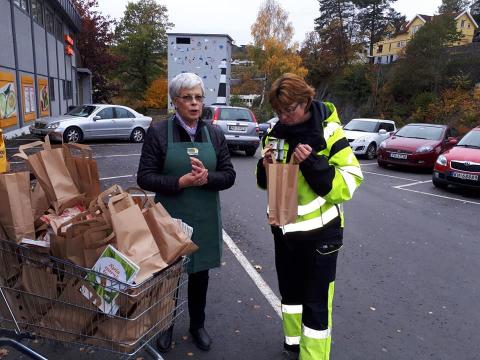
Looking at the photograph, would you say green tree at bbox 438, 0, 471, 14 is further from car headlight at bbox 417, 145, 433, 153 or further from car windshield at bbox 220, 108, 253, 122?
car windshield at bbox 220, 108, 253, 122

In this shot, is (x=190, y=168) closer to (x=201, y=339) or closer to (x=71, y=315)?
(x=71, y=315)

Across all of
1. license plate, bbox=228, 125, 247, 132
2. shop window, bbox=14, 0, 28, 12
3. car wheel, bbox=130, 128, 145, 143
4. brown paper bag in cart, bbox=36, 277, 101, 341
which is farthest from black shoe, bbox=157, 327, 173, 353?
shop window, bbox=14, 0, 28, 12

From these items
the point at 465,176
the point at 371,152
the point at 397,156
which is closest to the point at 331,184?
the point at 465,176

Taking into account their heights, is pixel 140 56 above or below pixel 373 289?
above

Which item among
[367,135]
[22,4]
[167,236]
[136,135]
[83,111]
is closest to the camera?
[167,236]

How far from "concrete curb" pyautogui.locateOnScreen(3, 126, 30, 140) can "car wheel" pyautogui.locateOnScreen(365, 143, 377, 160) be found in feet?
43.1

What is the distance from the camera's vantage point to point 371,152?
1568 cm

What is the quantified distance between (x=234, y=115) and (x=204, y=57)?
81.7ft

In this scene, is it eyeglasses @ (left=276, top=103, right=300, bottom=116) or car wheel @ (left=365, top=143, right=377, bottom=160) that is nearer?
eyeglasses @ (left=276, top=103, right=300, bottom=116)

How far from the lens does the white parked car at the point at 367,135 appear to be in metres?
15.2

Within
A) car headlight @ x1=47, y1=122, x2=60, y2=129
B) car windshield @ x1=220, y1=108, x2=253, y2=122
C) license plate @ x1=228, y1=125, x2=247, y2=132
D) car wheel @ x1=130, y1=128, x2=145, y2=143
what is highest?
car windshield @ x1=220, y1=108, x2=253, y2=122

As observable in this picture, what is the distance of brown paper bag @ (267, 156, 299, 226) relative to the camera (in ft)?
7.66

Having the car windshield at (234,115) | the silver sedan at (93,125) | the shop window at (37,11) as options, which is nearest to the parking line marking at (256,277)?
the car windshield at (234,115)

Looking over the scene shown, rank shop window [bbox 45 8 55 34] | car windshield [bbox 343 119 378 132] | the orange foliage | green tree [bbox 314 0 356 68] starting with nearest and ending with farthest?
car windshield [bbox 343 119 378 132]
shop window [bbox 45 8 55 34]
the orange foliage
green tree [bbox 314 0 356 68]
